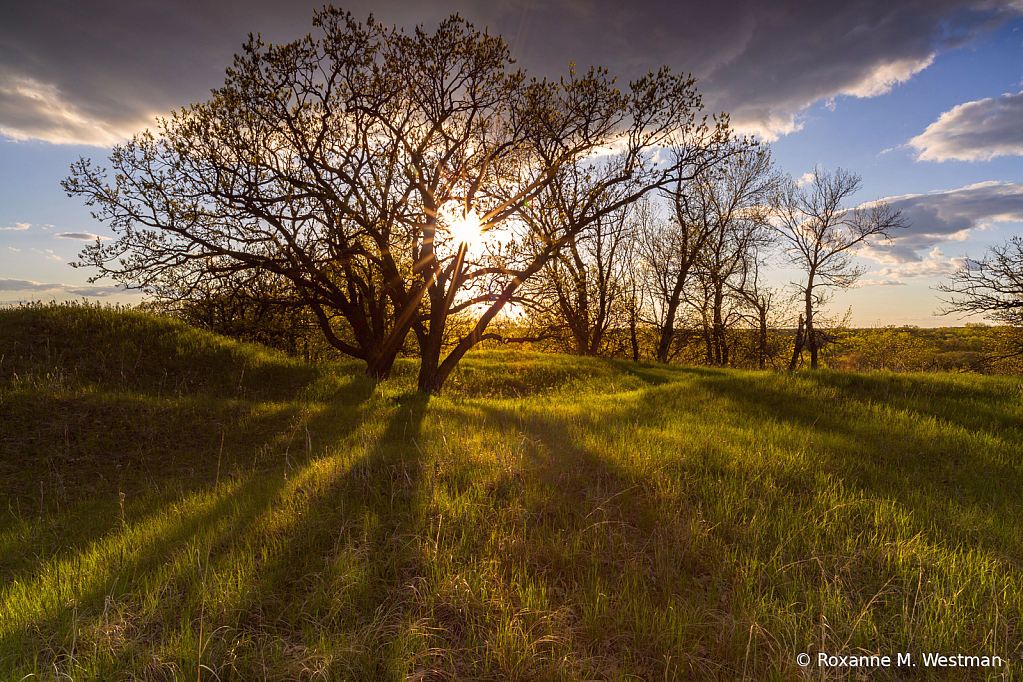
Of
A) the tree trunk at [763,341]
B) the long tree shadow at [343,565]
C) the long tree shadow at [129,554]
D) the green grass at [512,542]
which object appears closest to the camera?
the green grass at [512,542]

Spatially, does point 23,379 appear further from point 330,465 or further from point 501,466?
point 501,466

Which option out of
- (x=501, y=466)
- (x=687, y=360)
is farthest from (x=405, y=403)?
(x=687, y=360)

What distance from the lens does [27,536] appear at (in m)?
5.46

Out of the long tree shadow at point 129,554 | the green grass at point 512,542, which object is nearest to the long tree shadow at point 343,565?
the green grass at point 512,542

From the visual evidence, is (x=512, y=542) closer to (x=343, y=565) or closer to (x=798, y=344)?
(x=343, y=565)

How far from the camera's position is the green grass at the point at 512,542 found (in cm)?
297

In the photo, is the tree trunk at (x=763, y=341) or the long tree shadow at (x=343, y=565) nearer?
the long tree shadow at (x=343, y=565)

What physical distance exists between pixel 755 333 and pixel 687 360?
27.4 feet

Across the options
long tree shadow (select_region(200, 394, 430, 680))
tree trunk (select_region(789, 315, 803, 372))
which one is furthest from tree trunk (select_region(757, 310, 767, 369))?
long tree shadow (select_region(200, 394, 430, 680))

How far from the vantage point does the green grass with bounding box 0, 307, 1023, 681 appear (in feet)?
9.73

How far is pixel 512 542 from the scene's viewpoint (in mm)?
3994
